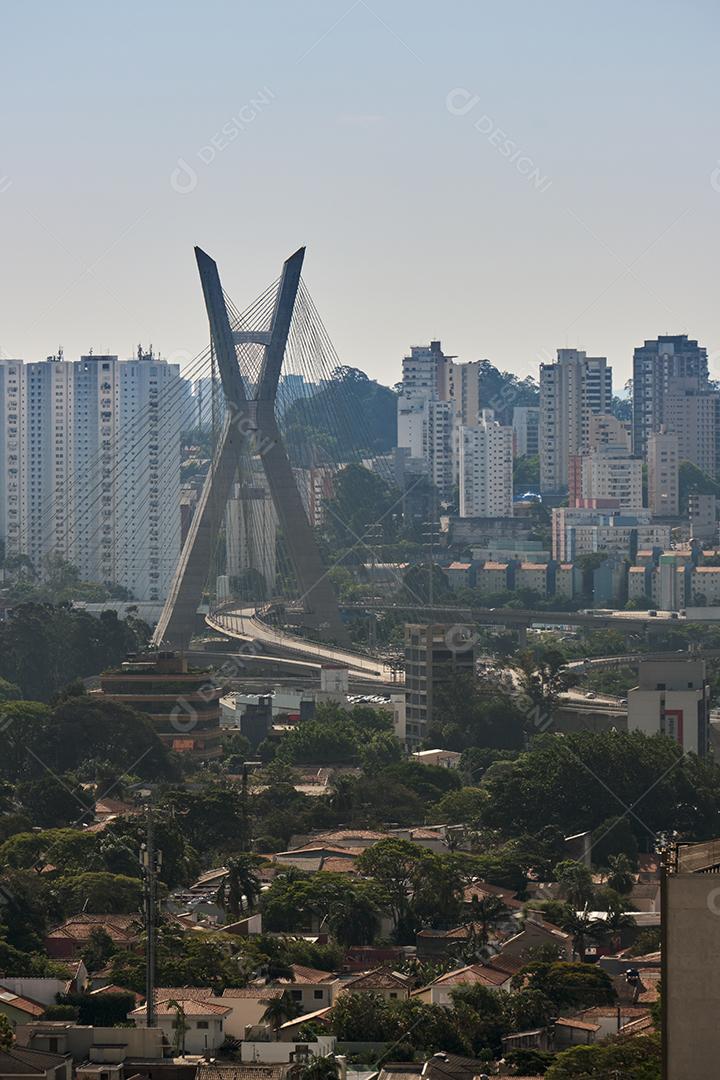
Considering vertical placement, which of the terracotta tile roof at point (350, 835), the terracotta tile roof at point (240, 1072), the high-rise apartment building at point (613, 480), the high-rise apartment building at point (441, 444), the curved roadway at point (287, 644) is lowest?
the terracotta tile roof at point (240, 1072)

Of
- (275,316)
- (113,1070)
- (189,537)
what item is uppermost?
(275,316)

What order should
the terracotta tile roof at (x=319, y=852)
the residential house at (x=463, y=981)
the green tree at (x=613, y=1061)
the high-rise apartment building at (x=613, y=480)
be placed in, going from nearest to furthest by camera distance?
the green tree at (x=613, y=1061), the residential house at (x=463, y=981), the terracotta tile roof at (x=319, y=852), the high-rise apartment building at (x=613, y=480)

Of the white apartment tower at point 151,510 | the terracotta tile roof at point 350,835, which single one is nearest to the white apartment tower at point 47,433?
the white apartment tower at point 151,510

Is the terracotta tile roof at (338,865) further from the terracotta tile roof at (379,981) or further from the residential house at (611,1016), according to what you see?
the residential house at (611,1016)

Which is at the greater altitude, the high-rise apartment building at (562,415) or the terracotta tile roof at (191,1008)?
the high-rise apartment building at (562,415)

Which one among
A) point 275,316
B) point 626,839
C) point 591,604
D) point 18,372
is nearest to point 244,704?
point 275,316

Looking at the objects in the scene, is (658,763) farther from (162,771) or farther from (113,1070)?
(113,1070)
